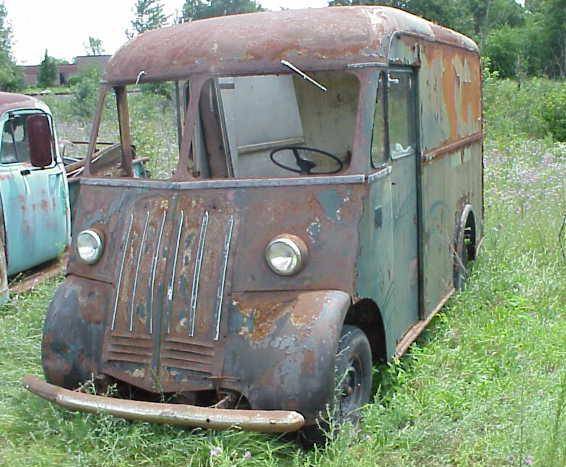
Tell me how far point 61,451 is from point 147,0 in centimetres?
6595

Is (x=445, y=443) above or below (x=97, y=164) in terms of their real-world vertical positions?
below

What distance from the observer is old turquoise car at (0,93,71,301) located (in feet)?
22.4

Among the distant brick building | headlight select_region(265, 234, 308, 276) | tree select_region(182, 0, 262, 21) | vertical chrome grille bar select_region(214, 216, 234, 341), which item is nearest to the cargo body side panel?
headlight select_region(265, 234, 308, 276)

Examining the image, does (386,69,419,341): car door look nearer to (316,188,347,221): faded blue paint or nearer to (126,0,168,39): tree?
(316,188,347,221): faded blue paint

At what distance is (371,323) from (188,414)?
4.60 ft

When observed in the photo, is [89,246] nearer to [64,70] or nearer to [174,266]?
[174,266]

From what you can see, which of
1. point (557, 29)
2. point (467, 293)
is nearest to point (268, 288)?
point (467, 293)

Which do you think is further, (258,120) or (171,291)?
(258,120)

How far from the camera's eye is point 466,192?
686 cm

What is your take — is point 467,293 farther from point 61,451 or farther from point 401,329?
point 61,451

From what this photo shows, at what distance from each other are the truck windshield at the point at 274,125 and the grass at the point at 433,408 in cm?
146

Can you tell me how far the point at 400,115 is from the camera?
16.1 feet

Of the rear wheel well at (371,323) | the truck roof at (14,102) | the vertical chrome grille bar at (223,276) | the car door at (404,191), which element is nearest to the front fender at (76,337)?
the vertical chrome grille bar at (223,276)

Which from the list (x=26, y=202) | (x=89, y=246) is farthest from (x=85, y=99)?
(x=89, y=246)
